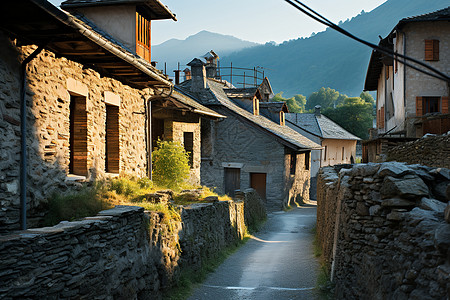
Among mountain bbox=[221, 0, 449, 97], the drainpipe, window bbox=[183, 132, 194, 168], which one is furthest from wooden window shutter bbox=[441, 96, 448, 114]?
mountain bbox=[221, 0, 449, 97]

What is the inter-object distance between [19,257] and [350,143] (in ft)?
133

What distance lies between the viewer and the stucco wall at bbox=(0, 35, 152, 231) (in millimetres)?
5926

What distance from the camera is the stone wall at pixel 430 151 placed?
11.8 meters

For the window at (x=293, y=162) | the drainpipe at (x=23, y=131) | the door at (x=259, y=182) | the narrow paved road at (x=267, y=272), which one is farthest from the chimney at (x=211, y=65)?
the drainpipe at (x=23, y=131)

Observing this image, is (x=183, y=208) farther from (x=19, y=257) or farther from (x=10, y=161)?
(x=19, y=257)

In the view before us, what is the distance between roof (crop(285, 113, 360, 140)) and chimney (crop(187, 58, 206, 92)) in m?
13.5

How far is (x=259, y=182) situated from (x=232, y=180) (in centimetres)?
→ 155

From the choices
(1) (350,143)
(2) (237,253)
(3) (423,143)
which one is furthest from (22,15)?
(1) (350,143)

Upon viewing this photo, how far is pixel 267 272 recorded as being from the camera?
9555mm

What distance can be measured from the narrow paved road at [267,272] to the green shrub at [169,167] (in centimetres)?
282

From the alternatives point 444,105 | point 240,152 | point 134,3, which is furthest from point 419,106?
point 134,3

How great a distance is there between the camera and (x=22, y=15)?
5641mm

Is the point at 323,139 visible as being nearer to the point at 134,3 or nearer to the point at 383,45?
the point at 383,45

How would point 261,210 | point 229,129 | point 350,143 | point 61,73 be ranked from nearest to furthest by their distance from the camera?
point 61,73 → point 261,210 → point 229,129 → point 350,143
